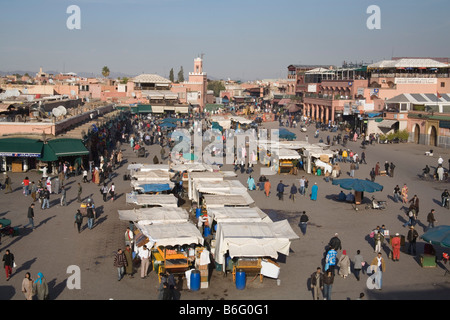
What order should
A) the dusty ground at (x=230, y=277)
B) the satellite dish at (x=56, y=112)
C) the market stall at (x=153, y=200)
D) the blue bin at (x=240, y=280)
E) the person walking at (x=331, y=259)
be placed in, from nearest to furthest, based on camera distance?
the dusty ground at (x=230, y=277) → the blue bin at (x=240, y=280) → the person walking at (x=331, y=259) → the market stall at (x=153, y=200) → the satellite dish at (x=56, y=112)

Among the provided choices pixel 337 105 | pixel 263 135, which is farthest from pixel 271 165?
pixel 337 105

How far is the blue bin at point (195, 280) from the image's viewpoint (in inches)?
492

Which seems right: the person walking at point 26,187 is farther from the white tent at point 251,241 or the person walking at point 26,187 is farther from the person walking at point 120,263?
the white tent at point 251,241

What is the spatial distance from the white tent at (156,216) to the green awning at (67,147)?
12.6 metres

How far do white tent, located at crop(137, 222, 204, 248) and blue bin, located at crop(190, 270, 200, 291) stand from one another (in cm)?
107

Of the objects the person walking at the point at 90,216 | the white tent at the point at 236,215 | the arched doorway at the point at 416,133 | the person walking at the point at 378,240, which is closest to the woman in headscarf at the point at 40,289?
the white tent at the point at 236,215

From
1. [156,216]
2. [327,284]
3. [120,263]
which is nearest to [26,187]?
[156,216]

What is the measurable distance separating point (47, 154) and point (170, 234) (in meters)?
15.6

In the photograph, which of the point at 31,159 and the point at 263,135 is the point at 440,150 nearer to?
the point at 263,135

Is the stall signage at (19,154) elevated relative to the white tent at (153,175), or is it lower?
elevated

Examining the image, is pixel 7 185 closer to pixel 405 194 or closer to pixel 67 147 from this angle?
pixel 67 147

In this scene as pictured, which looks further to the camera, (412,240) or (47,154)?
(47,154)

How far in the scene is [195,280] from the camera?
41.1 feet

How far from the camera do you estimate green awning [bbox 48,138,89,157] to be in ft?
88.5
